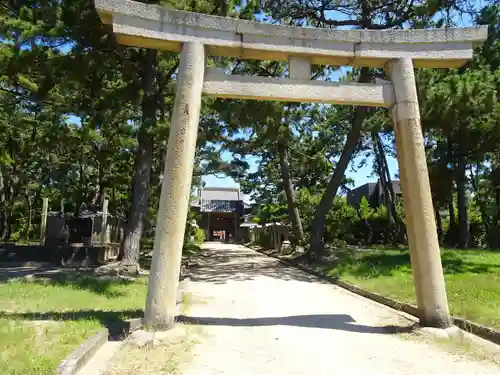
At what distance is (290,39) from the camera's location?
7.36 m

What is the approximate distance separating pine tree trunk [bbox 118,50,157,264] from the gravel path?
2771 millimetres

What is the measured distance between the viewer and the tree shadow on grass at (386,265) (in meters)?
11.4

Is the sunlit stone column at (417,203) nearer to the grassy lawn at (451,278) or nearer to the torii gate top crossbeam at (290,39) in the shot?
the torii gate top crossbeam at (290,39)

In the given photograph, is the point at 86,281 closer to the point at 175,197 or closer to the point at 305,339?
the point at 175,197

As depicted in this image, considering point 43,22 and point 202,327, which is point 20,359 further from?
point 43,22

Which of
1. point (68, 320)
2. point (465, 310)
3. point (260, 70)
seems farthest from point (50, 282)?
point (260, 70)

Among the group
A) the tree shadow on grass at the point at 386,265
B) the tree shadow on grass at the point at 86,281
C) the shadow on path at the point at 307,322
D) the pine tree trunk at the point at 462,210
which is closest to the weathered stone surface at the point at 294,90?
the shadow on path at the point at 307,322

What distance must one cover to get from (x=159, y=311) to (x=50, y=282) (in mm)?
5218

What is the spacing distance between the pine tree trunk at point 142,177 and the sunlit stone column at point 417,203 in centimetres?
734

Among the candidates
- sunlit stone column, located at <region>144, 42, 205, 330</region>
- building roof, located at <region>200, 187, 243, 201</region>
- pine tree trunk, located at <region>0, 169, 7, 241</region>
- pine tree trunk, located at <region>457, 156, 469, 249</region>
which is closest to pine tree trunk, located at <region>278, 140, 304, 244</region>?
pine tree trunk, located at <region>457, 156, 469, 249</region>

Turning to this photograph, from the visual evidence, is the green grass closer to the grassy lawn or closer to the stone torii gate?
the stone torii gate

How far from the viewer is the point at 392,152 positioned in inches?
1077

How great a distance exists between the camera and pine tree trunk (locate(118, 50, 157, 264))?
12.8 m

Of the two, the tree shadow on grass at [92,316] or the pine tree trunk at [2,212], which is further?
the pine tree trunk at [2,212]
